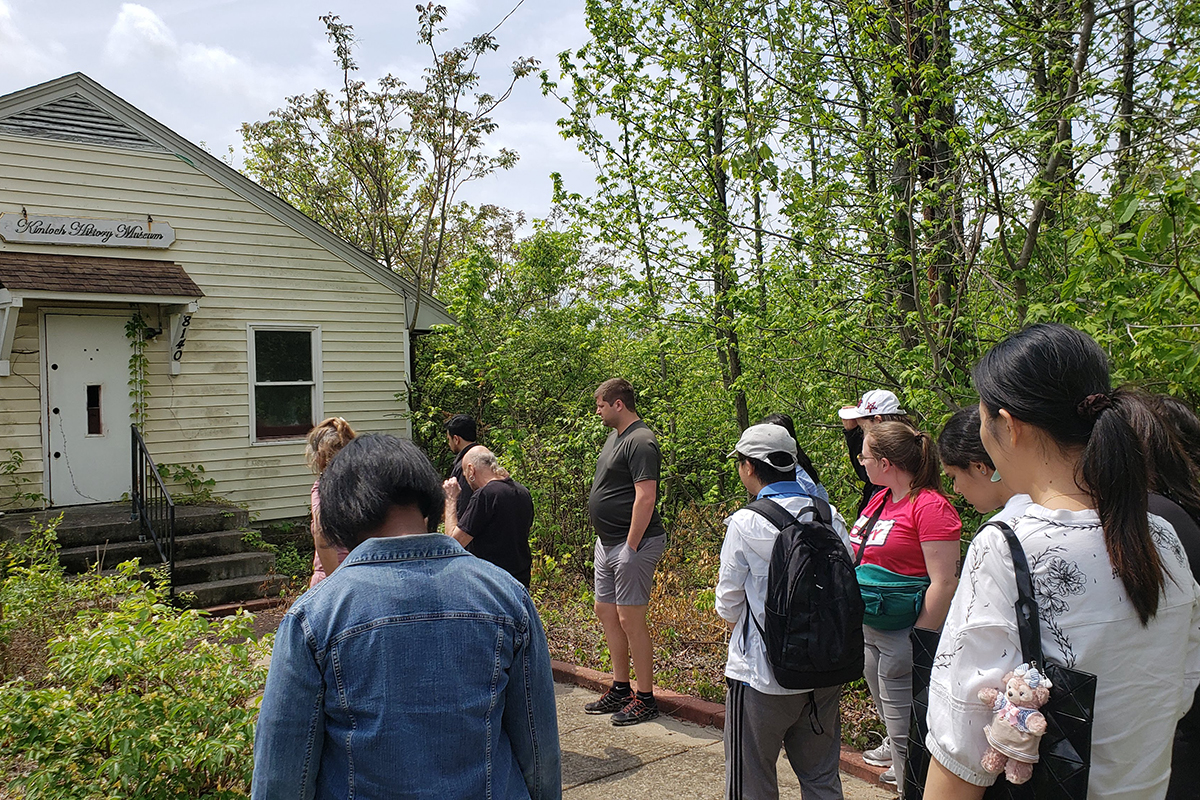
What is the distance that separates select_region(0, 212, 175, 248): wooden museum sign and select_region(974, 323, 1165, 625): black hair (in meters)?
11.0

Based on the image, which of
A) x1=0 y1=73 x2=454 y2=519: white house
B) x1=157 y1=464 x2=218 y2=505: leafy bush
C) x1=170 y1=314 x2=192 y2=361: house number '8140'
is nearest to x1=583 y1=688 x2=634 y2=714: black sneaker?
x1=157 y1=464 x2=218 y2=505: leafy bush

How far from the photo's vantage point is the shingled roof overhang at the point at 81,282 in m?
9.10

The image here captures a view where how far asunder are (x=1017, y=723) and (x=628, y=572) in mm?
3638

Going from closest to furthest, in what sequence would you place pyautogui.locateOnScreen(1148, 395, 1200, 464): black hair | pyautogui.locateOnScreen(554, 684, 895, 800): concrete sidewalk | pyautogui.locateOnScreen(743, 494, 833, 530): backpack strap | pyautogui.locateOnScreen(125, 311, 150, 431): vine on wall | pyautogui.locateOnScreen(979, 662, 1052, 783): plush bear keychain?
pyautogui.locateOnScreen(979, 662, 1052, 783): plush bear keychain → pyautogui.locateOnScreen(1148, 395, 1200, 464): black hair → pyautogui.locateOnScreen(743, 494, 833, 530): backpack strap → pyautogui.locateOnScreen(554, 684, 895, 800): concrete sidewalk → pyautogui.locateOnScreen(125, 311, 150, 431): vine on wall

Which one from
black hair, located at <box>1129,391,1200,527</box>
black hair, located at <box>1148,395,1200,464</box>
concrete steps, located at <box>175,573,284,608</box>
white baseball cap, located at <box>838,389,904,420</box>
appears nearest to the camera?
black hair, located at <box>1129,391,1200,527</box>

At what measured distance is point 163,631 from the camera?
3463mm

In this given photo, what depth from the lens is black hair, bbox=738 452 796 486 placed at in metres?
3.32

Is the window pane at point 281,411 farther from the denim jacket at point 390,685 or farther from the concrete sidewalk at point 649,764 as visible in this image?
the denim jacket at point 390,685

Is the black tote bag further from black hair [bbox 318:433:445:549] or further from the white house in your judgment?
the white house

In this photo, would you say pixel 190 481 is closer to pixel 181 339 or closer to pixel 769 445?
pixel 181 339

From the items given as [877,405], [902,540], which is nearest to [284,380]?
[877,405]

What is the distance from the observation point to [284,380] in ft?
38.3

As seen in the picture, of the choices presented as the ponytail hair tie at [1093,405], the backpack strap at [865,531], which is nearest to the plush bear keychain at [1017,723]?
the ponytail hair tie at [1093,405]

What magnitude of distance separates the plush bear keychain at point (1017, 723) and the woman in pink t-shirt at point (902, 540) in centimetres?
199
